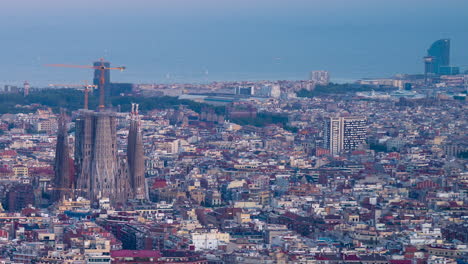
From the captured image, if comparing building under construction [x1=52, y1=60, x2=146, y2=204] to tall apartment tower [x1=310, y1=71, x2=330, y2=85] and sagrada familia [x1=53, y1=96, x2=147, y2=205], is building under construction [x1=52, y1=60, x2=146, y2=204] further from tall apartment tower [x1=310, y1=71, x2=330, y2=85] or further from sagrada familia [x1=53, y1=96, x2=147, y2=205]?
tall apartment tower [x1=310, y1=71, x2=330, y2=85]

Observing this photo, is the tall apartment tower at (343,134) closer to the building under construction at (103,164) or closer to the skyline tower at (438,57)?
the building under construction at (103,164)

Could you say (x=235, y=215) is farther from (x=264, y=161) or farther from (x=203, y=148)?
(x=203, y=148)

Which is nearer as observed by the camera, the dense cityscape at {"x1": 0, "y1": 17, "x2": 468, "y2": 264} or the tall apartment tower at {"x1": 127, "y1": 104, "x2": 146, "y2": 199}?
the dense cityscape at {"x1": 0, "y1": 17, "x2": 468, "y2": 264}

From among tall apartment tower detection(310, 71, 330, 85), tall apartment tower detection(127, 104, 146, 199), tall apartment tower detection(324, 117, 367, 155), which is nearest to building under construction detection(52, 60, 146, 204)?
tall apartment tower detection(127, 104, 146, 199)

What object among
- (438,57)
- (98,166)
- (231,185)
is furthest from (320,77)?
(98,166)

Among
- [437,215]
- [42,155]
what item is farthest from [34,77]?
[437,215]

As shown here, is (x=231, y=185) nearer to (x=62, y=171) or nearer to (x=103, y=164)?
(x=103, y=164)
